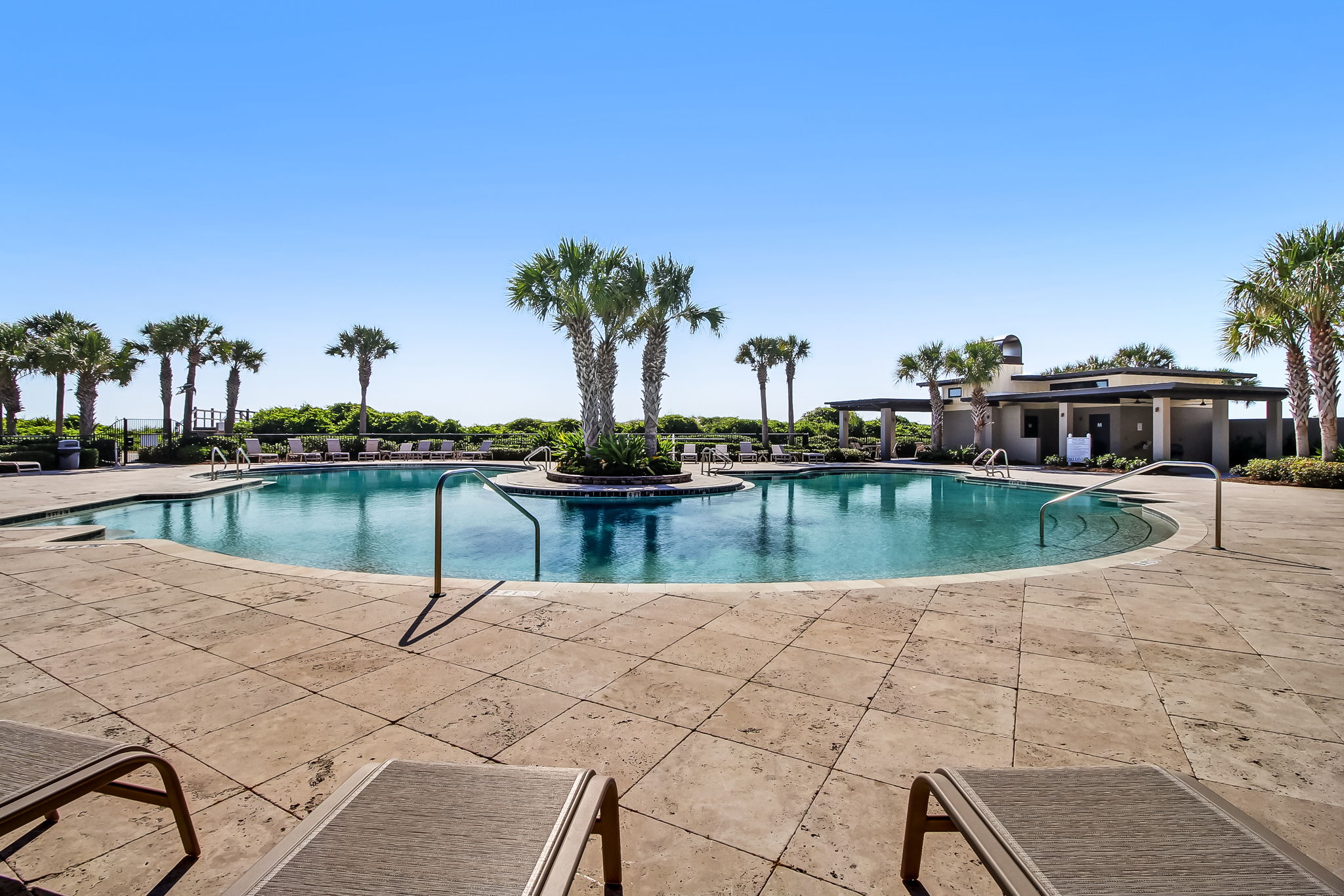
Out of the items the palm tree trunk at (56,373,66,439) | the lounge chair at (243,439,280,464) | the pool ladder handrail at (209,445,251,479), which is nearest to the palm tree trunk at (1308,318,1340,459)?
the pool ladder handrail at (209,445,251,479)

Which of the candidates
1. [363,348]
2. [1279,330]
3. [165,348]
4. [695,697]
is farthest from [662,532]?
[363,348]

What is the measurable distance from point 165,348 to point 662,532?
25.5m

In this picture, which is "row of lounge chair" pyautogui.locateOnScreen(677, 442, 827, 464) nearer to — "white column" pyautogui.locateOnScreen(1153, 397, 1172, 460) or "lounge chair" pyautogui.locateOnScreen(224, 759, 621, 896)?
"white column" pyautogui.locateOnScreen(1153, 397, 1172, 460)

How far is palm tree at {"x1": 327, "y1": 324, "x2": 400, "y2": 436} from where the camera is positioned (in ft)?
96.1

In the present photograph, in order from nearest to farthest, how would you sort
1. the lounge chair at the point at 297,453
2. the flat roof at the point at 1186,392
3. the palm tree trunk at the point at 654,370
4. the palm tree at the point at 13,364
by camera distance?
the flat roof at the point at 1186,392 < the palm tree trunk at the point at 654,370 < the palm tree at the point at 13,364 < the lounge chair at the point at 297,453

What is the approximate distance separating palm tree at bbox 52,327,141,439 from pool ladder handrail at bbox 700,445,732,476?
20970 millimetres

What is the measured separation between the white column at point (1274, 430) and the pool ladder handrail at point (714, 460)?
17233 mm

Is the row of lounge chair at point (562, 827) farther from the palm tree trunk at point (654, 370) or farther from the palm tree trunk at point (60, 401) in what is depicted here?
the palm tree trunk at point (60, 401)

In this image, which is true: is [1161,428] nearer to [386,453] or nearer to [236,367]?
Result: [386,453]

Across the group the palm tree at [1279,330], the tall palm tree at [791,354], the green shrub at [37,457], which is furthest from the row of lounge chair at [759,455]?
the green shrub at [37,457]

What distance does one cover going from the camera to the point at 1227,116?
10.6m

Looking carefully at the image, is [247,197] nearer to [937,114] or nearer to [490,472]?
[490,472]

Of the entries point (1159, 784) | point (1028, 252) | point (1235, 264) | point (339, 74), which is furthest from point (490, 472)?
point (1235, 264)

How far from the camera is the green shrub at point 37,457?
55.1ft
